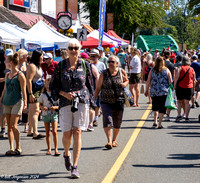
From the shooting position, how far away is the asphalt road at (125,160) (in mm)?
7066

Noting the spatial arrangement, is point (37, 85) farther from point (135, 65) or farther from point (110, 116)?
point (135, 65)

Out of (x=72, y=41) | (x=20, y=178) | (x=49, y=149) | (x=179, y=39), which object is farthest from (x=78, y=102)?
(x=179, y=39)

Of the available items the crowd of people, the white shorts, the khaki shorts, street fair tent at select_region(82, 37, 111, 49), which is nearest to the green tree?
street fair tent at select_region(82, 37, 111, 49)

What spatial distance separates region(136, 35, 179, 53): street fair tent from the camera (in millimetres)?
→ 49125

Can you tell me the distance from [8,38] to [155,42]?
115ft

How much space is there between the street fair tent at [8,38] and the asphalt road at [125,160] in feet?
18.8

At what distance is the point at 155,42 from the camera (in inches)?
1988

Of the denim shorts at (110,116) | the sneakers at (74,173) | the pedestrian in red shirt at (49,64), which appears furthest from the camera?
the pedestrian in red shirt at (49,64)

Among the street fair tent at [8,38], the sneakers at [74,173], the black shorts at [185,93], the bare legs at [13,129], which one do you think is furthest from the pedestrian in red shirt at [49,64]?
the sneakers at [74,173]

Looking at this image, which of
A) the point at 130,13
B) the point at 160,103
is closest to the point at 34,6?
the point at 130,13

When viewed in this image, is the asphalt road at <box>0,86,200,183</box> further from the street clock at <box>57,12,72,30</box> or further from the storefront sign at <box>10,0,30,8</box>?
the storefront sign at <box>10,0,30,8</box>

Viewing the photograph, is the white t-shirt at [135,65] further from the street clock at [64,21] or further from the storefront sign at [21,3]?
the storefront sign at [21,3]

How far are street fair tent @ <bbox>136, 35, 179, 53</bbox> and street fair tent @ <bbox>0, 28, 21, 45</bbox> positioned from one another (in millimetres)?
33216

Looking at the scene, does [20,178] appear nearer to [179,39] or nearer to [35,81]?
[35,81]
